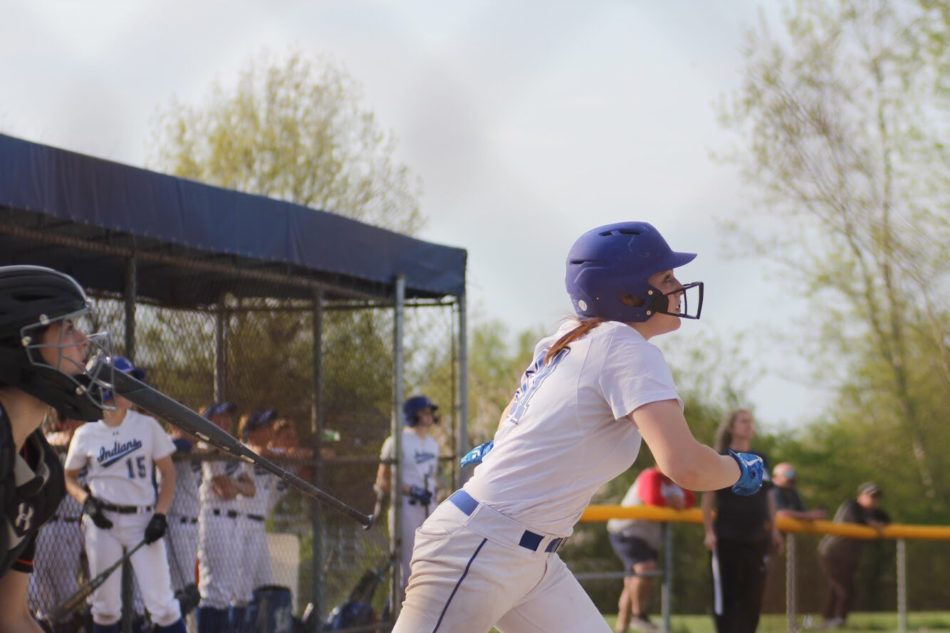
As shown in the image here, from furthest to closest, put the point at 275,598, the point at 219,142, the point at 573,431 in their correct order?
the point at 219,142, the point at 275,598, the point at 573,431

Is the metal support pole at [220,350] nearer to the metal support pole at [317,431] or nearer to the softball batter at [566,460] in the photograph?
the metal support pole at [317,431]

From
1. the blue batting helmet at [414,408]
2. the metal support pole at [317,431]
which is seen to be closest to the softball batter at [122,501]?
the metal support pole at [317,431]

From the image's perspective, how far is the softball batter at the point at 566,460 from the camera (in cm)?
391

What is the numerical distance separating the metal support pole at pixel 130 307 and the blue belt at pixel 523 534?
5.04 m

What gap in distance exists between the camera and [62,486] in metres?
3.46

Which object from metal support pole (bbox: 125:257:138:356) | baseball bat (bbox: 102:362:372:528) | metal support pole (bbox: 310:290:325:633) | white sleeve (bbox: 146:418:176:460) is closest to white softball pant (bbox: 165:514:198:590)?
metal support pole (bbox: 310:290:325:633)

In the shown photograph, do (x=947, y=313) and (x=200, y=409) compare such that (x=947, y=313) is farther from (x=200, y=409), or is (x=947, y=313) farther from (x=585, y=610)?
(x=585, y=610)

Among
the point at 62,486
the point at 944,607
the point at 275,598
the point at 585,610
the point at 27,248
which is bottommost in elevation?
the point at 944,607

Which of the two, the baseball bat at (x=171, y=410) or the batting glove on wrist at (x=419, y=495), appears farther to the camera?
the batting glove on wrist at (x=419, y=495)

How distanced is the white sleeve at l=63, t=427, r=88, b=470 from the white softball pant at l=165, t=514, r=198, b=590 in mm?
1168

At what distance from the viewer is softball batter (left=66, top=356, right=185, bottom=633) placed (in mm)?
8570

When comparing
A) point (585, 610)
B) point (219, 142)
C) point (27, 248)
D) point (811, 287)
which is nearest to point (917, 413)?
point (811, 287)

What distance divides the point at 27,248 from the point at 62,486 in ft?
19.6

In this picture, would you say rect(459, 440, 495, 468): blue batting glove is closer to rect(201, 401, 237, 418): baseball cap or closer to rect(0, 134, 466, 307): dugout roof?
rect(0, 134, 466, 307): dugout roof
